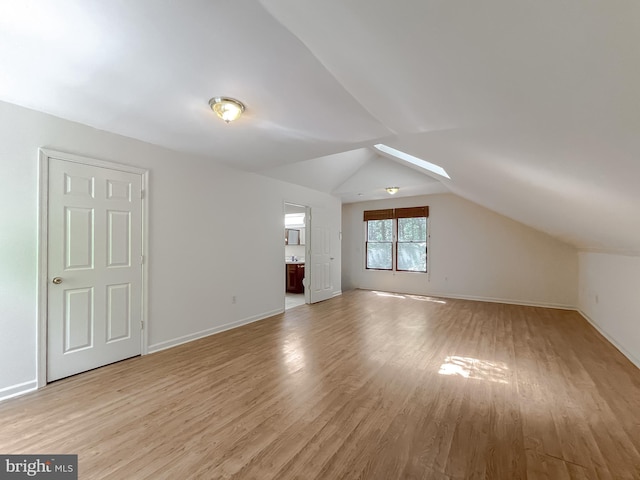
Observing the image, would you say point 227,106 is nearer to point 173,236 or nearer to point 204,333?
point 173,236

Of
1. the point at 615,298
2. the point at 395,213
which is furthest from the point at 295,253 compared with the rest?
the point at 615,298

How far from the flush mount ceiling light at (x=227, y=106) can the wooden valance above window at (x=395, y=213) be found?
Answer: 5.88m

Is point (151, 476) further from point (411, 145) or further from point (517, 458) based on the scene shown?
point (411, 145)

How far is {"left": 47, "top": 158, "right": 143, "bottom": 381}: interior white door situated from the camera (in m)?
2.63

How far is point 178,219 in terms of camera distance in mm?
3629

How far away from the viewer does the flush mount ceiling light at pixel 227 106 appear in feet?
7.48

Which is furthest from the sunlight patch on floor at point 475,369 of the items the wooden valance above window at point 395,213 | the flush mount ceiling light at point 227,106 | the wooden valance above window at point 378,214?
the wooden valance above window at point 378,214

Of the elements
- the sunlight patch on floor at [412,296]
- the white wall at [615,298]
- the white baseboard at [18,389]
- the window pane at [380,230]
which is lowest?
the sunlight patch on floor at [412,296]

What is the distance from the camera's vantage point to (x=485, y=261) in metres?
6.49

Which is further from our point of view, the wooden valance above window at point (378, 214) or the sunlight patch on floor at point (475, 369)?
the wooden valance above window at point (378, 214)

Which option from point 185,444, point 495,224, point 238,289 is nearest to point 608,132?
point 185,444

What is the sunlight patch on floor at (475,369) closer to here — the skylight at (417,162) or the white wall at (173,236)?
the skylight at (417,162)

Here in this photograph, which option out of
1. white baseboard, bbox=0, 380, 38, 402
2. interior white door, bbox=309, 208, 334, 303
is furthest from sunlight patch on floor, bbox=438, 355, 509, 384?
white baseboard, bbox=0, 380, 38, 402

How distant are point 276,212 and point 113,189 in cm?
258
